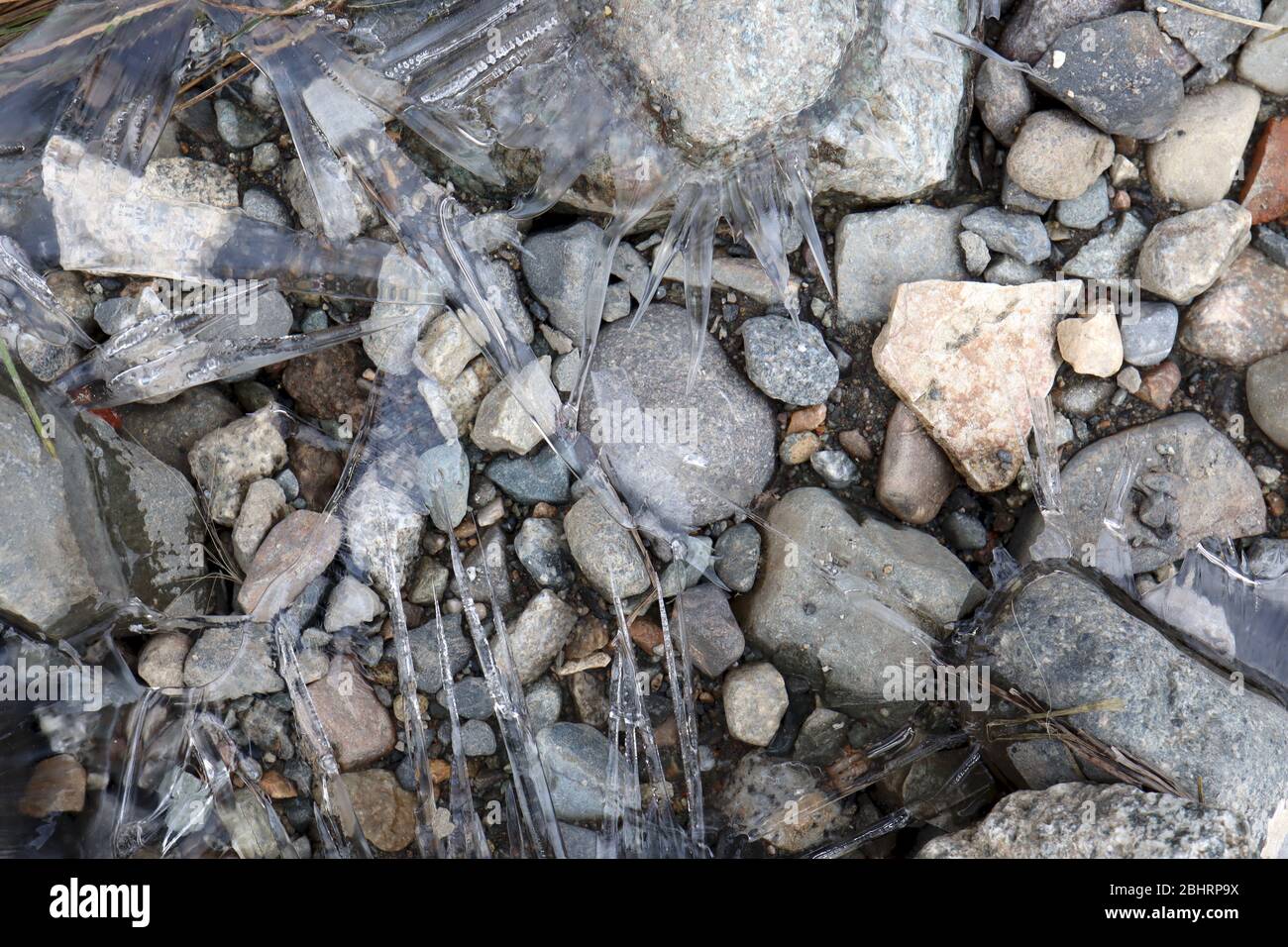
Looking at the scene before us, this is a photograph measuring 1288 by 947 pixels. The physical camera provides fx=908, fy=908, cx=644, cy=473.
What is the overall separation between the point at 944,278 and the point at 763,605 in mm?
1203

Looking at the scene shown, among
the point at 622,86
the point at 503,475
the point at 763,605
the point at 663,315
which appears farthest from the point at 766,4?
the point at 763,605

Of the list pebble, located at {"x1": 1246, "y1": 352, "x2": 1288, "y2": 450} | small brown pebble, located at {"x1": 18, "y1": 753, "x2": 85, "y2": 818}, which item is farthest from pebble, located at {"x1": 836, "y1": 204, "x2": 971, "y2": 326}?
small brown pebble, located at {"x1": 18, "y1": 753, "x2": 85, "y2": 818}

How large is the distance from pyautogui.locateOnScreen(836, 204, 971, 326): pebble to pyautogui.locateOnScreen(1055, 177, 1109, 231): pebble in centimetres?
31

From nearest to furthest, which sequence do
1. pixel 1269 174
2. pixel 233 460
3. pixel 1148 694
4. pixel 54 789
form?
pixel 1148 694, pixel 54 789, pixel 233 460, pixel 1269 174

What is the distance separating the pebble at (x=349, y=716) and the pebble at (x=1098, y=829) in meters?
1.67

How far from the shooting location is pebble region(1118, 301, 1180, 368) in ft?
9.48

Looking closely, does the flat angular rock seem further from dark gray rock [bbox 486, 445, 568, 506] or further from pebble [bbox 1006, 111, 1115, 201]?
dark gray rock [bbox 486, 445, 568, 506]

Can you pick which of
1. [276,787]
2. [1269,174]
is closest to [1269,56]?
[1269,174]

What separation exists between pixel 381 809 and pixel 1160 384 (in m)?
2.81

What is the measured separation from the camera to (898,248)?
293cm

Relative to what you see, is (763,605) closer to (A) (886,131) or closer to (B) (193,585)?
(A) (886,131)

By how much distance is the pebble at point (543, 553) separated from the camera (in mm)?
2887

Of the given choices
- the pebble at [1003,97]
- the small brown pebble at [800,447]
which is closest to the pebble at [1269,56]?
the pebble at [1003,97]

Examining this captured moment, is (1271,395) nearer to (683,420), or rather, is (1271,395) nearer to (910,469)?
(910,469)
